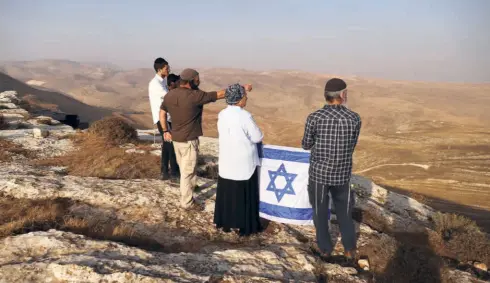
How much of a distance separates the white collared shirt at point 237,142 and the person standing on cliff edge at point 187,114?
49 cm

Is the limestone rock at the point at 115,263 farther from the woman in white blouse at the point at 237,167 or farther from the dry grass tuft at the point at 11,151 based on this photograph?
the dry grass tuft at the point at 11,151

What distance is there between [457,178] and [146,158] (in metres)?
11.8

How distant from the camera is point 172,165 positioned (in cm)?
595

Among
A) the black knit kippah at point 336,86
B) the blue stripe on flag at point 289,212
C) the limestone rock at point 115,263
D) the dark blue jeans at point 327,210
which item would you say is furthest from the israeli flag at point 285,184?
the black knit kippah at point 336,86

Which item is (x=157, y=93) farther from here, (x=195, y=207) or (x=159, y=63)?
(x=195, y=207)

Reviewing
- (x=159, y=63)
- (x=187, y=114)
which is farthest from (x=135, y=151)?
(x=187, y=114)

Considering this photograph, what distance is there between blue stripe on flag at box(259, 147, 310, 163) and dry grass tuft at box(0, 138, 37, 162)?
18.2 feet

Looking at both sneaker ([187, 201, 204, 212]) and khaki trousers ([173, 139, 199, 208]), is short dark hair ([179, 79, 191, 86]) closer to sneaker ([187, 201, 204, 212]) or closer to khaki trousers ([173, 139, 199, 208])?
khaki trousers ([173, 139, 199, 208])

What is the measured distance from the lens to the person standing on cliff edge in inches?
171

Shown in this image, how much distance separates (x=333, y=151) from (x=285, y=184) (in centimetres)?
112

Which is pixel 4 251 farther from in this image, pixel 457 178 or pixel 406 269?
pixel 457 178

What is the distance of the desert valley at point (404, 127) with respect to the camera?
505 inches

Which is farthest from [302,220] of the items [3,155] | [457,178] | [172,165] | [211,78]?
[211,78]

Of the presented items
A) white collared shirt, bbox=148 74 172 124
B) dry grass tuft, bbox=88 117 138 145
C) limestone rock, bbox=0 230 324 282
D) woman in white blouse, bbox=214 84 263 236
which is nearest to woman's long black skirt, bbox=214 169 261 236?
woman in white blouse, bbox=214 84 263 236
